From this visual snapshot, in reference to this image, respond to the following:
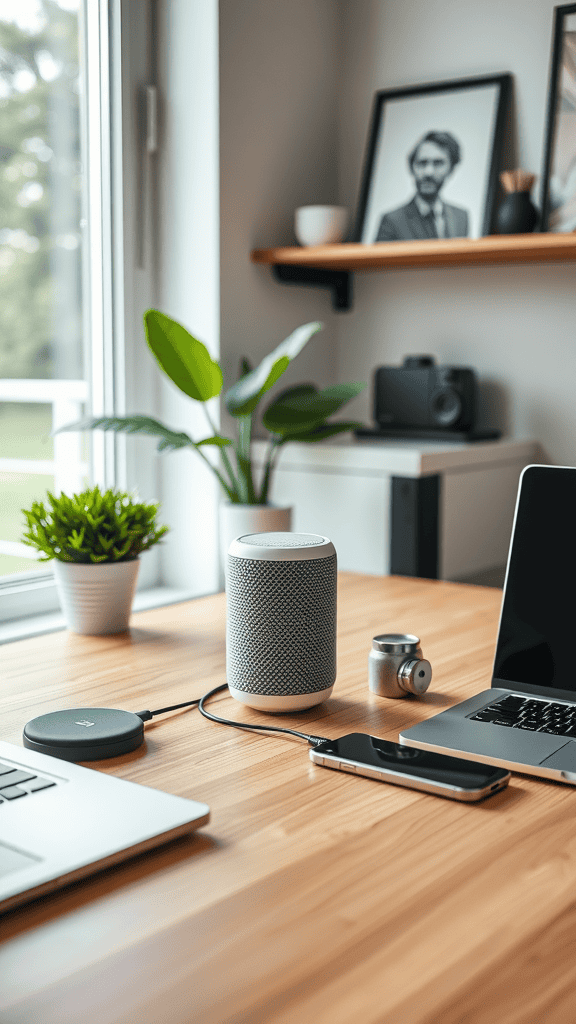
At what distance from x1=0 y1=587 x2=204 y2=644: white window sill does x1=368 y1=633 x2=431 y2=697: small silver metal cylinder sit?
66 cm

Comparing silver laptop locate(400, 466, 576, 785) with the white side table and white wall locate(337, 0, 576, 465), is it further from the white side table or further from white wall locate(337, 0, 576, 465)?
white wall locate(337, 0, 576, 465)

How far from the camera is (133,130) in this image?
7.00ft

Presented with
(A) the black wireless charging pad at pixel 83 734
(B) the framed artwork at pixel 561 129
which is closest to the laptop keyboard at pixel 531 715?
(A) the black wireless charging pad at pixel 83 734

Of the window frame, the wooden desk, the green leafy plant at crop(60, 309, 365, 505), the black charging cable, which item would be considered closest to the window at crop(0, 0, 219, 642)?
the window frame

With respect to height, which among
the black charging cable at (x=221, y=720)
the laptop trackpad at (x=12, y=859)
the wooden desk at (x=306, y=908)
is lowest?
the wooden desk at (x=306, y=908)

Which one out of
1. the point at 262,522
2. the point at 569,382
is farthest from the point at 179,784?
the point at 569,382

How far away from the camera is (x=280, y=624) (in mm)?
898

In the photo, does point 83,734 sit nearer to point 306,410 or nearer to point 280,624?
point 280,624

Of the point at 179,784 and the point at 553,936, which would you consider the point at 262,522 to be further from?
the point at 553,936

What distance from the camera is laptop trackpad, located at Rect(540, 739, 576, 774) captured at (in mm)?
781

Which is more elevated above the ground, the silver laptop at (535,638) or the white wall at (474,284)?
the white wall at (474,284)

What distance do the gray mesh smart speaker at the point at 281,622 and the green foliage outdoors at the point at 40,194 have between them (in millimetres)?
1160

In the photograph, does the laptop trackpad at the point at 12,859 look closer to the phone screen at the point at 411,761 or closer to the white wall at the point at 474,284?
the phone screen at the point at 411,761

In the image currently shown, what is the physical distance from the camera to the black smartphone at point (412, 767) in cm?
75
